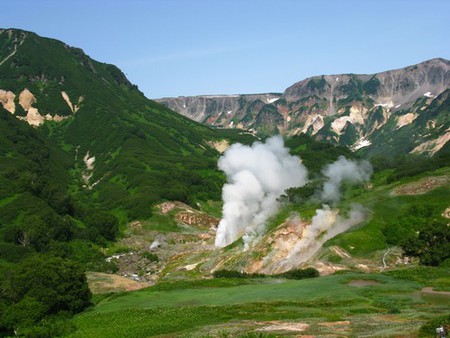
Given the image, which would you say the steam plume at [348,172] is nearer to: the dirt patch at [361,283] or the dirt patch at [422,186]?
the dirt patch at [422,186]

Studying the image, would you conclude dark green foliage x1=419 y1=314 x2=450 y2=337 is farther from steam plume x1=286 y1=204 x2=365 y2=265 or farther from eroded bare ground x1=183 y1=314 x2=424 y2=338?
steam plume x1=286 y1=204 x2=365 y2=265

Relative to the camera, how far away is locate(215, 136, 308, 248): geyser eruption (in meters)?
109

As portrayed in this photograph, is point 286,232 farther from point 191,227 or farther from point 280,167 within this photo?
point 191,227

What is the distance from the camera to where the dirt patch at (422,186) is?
95.6m

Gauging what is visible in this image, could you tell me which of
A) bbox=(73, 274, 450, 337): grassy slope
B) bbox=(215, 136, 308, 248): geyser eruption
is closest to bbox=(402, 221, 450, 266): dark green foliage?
bbox=(73, 274, 450, 337): grassy slope

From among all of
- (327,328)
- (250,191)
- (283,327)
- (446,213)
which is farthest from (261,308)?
(250,191)

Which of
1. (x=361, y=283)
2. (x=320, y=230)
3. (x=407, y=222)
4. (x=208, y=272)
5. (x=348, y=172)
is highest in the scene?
(x=348, y=172)

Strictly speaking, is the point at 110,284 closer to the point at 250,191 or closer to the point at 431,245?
the point at 250,191

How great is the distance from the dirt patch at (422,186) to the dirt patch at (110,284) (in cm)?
5031

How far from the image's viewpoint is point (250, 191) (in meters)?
117

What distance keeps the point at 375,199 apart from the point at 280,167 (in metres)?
49.9

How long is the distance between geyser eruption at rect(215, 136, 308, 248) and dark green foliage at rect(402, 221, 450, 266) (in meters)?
29.2

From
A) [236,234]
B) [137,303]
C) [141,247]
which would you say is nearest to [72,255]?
[141,247]

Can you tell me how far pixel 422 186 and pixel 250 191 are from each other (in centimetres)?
3657
